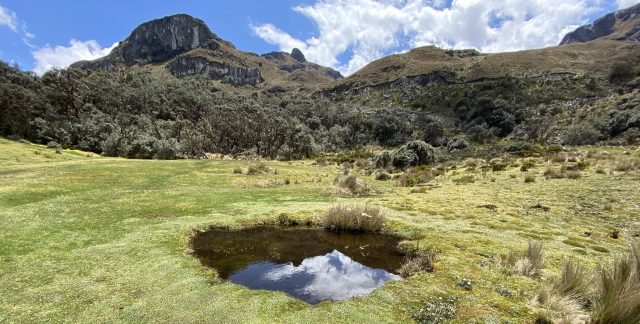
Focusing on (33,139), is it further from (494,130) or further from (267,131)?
(494,130)

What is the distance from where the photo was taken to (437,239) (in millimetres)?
15359

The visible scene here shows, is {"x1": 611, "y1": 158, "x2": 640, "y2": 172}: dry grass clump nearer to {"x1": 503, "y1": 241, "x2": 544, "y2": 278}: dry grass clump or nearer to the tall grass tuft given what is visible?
{"x1": 503, "y1": 241, "x2": 544, "y2": 278}: dry grass clump

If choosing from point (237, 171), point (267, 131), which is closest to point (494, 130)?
point (267, 131)

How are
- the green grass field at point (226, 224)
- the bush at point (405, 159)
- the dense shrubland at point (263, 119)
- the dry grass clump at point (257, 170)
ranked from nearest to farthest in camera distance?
the green grass field at point (226, 224), the dry grass clump at point (257, 170), the bush at point (405, 159), the dense shrubland at point (263, 119)

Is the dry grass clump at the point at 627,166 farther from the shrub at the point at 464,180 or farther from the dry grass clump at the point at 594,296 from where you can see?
the dry grass clump at the point at 594,296

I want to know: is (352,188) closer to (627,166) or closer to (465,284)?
(465,284)

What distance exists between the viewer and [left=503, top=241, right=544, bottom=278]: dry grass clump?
37.3ft

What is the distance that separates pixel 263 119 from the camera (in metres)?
124

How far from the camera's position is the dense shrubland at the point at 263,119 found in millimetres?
79000

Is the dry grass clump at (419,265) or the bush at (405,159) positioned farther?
the bush at (405,159)

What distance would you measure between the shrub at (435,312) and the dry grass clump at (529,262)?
3.48m

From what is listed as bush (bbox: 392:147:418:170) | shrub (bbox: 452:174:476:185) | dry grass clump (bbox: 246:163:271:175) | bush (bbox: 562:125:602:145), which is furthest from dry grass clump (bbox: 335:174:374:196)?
bush (bbox: 562:125:602:145)

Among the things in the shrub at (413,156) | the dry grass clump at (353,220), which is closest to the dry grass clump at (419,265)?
the dry grass clump at (353,220)

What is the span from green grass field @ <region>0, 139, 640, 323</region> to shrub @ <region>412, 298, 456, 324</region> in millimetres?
228
